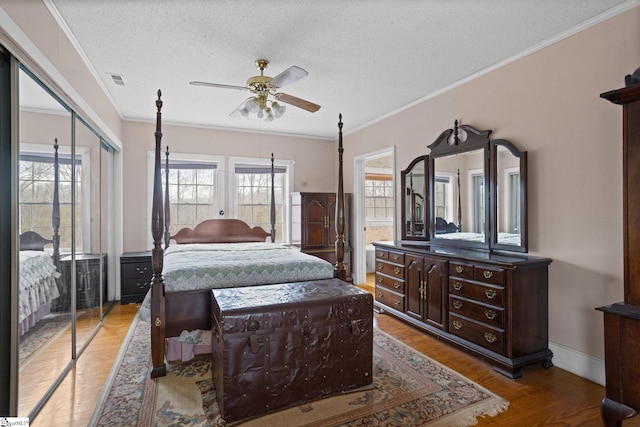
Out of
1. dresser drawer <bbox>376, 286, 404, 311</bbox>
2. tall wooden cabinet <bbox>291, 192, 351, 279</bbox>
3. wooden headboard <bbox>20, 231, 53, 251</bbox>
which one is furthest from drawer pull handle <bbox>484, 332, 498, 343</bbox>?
wooden headboard <bbox>20, 231, 53, 251</bbox>

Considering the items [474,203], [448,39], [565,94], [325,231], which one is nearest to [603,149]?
[565,94]

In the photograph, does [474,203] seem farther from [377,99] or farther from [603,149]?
[377,99]

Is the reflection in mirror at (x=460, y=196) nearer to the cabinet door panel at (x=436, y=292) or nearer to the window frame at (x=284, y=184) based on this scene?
the cabinet door panel at (x=436, y=292)

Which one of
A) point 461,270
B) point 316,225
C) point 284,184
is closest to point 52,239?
point 461,270

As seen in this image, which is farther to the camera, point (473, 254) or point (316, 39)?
point (473, 254)

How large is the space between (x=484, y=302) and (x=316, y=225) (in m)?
3.29

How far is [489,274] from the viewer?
9.33 ft

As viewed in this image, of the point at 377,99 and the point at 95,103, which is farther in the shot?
the point at 377,99

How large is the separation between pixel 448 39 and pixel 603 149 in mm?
1497

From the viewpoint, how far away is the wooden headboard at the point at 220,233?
5090 mm

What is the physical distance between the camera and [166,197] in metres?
4.89

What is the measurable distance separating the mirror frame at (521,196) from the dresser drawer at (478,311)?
67 centimetres

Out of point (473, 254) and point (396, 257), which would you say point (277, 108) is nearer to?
point (396, 257)

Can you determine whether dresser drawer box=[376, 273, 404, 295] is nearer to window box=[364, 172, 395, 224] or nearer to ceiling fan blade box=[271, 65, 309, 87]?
ceiling fan blade box=[271, 65, 309, 87]
